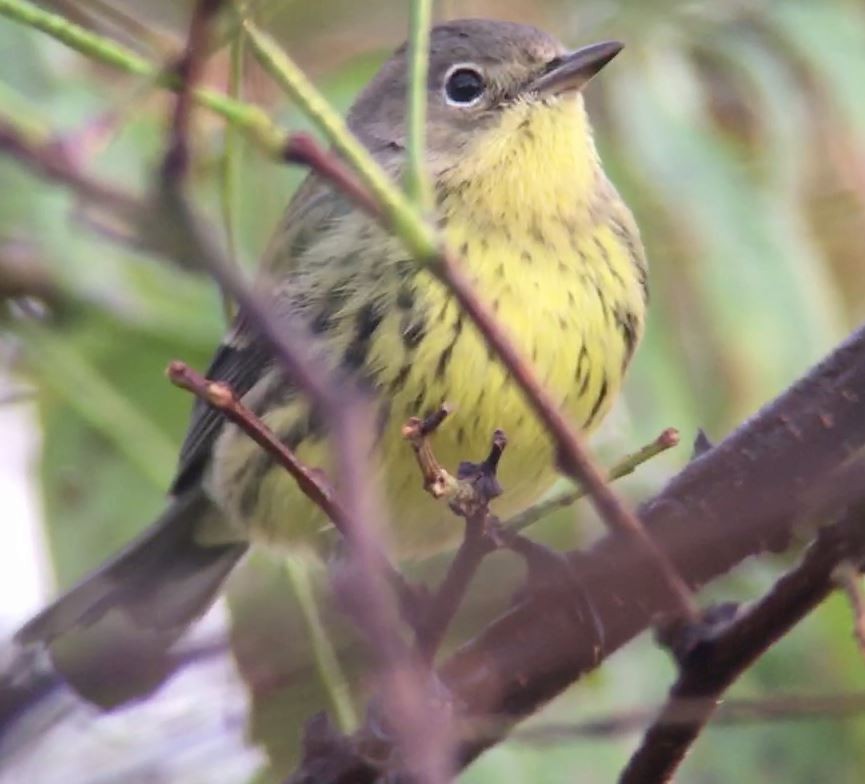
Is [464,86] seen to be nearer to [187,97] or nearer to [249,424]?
[249,424]

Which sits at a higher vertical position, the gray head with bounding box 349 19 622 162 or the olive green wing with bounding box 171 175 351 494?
the gray head with bounding box 349 19 622 162

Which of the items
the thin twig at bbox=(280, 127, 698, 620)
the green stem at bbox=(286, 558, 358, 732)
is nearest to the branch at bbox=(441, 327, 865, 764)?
the green stem at bbox=(286, 558, 358, 732)

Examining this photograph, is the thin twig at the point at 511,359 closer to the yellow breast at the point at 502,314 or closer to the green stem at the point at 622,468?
the green stem at the point at 622,468

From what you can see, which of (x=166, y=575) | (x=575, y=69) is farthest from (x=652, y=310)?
(x=166, y=575)

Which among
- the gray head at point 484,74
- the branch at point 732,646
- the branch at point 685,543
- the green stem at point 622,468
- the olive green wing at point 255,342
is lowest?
the branch at point 732,646

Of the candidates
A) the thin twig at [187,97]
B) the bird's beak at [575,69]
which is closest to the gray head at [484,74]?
the bird's beak at [575,69]

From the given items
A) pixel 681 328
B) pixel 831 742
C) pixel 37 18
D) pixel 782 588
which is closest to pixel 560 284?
pixel 681 328

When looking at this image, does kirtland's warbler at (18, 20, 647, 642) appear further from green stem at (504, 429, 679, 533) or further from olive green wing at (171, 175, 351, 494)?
green stem at (504, 429, 679, 533)
